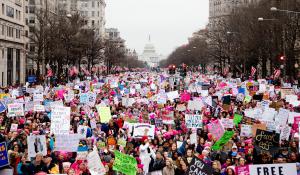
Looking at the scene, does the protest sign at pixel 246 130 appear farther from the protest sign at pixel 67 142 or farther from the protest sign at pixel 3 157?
the protest sign at pixel 3 157

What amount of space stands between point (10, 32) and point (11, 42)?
4.67ft

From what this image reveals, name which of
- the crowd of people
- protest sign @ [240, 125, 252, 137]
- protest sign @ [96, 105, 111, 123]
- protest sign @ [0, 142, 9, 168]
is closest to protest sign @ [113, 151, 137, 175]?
the crowd of people

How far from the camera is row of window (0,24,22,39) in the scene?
6581cm

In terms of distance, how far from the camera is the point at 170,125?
18.8 meters

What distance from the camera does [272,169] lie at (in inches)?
376

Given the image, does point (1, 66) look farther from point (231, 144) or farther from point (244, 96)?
point (231, 144)

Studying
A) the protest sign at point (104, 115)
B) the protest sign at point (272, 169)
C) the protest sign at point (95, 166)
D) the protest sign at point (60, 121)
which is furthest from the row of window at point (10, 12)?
the protest sign at point (272, 169)

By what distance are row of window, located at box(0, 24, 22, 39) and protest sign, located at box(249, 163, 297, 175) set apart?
192 feet

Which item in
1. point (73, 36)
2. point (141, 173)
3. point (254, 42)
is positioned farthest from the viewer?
point (73, 36)

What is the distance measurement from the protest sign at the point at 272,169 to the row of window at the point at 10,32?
5867cm

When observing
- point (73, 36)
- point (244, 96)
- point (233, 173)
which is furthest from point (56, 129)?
point (73, 36)

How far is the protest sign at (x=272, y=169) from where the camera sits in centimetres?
952

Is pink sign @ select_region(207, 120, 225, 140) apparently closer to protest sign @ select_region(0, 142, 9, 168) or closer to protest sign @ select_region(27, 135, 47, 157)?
protest sign @ select_region(27, 135, 47, 157)

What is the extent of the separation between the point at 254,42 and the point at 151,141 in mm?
47246
